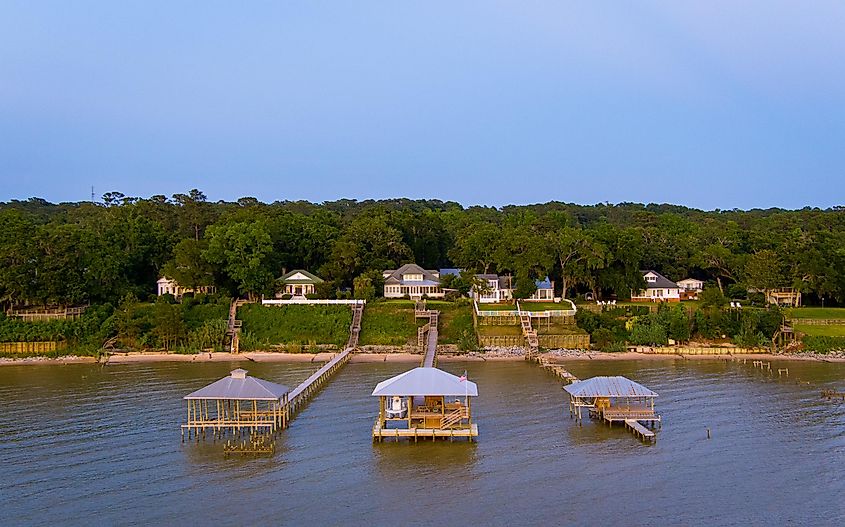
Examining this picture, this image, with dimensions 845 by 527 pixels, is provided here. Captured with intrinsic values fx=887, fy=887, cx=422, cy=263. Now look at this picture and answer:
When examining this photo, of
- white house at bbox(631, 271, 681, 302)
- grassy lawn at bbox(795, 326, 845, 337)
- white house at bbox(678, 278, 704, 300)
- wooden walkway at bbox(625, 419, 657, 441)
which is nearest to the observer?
wooden walkway at bbox(625, 419, 657, 441)

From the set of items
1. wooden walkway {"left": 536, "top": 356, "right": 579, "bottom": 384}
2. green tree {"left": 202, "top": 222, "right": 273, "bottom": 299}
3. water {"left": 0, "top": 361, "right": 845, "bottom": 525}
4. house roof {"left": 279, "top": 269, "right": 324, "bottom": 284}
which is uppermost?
green tree {"left": 202, "top": 222, "right": 273, "bottom": 299}

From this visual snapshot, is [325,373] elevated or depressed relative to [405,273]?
depressed

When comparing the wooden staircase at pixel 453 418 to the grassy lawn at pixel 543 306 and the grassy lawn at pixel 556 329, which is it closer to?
the grassy lawn at pixel 556 329

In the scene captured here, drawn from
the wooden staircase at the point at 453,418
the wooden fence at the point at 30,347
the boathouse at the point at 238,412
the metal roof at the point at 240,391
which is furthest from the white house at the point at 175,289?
the wooden staircase at the point at 453,418

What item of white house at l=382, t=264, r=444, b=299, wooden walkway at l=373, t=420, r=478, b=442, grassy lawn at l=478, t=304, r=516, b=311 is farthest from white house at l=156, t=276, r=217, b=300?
wooden walkway at l=373, t=420, r=478, b=442

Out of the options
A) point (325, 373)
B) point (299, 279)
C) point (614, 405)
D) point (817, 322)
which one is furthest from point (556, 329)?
point (614, 405)

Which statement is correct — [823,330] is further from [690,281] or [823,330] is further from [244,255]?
[244,255]

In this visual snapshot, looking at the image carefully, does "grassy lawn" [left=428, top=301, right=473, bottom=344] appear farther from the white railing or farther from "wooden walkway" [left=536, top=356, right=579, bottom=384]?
"wooden walkway" [left=536, top=356, right=579, bottom=384]
